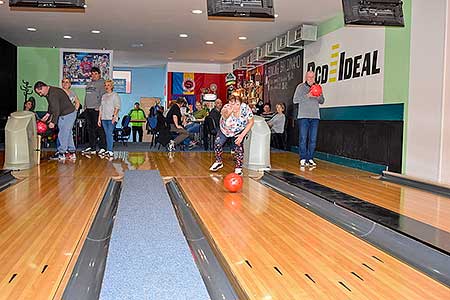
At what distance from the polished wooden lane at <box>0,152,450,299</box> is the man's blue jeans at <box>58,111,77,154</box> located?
3.39ft

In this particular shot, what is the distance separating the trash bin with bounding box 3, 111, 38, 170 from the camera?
6461mm

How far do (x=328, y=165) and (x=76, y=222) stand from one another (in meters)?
5.00

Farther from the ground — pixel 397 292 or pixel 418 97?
pixel 418 97

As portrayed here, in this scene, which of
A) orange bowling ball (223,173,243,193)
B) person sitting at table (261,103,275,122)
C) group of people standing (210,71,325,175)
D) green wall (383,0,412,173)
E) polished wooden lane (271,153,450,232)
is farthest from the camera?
person sitting at table (261,103,275,122)

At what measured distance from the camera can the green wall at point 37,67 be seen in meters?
13.0

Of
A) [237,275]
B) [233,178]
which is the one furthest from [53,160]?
[237,275]

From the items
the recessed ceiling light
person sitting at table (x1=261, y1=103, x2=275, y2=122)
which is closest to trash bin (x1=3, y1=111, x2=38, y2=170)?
the recessed ceiling light

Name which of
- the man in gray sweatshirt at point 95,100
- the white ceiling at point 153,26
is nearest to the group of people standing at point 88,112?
the man in gray sweatshirt at point 95,100

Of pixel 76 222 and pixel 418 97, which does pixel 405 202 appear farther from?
pixel 76 222

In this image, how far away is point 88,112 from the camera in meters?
8.91

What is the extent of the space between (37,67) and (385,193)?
10.7m

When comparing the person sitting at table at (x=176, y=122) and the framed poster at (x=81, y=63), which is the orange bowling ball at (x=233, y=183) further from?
the framed poster at (x=81, y=63)

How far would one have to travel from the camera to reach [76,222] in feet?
11.6

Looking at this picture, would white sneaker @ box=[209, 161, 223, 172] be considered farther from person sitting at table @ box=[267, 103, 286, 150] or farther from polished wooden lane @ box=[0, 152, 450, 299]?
person sitting at table @ box=[267, 103, 286, 150]
